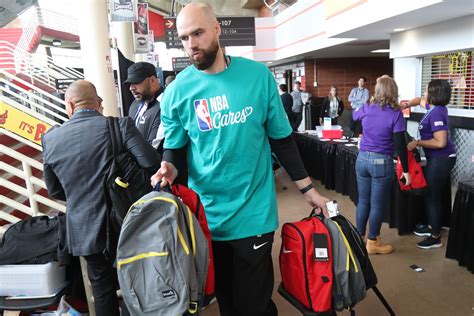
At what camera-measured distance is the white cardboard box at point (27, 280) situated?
2.11 meters

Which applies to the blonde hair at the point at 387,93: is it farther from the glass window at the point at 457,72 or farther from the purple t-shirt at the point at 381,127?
the glass window at the point at 457,72

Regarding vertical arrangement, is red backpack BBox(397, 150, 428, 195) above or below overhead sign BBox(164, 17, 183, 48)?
below

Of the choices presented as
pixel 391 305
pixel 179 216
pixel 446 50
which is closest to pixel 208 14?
pixel 179 216

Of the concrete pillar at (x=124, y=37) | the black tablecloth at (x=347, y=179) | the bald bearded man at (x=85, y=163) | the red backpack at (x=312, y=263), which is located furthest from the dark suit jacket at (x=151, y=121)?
the concrete pillar at (x=124, y=37)

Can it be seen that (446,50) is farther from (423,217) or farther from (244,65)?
(244,65)

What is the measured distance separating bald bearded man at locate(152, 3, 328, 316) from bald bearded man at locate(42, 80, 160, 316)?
0.55 m

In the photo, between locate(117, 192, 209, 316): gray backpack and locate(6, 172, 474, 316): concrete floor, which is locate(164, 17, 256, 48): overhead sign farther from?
locate(117, 192, 209, 316): gray backpack

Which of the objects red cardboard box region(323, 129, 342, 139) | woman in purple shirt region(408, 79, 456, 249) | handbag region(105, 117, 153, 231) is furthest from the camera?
red cardboard box region(323, 129, 342, 139)

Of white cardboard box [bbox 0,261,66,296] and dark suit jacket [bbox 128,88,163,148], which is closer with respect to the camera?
white cardboard box [bbox 0,261,66,296]

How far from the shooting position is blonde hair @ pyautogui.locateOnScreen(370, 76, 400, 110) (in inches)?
128

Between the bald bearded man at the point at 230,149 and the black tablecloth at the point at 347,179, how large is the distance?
269 centimetres

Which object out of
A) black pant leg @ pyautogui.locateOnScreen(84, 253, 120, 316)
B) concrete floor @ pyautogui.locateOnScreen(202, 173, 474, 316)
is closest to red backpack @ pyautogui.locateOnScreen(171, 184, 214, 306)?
black pant leg @ pyautogui.locateOnScreen(84, 253, 120, 316)

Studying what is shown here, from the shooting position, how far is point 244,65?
158 cm

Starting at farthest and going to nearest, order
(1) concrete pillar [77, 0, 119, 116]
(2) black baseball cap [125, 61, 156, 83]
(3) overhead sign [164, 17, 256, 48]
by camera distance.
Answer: (3) overhead sign [164, 17, 256, 48] → (1) concrete pillar [77, 0, 119, 116] → (2) black baseball cap [125, 61, 156, 83]
